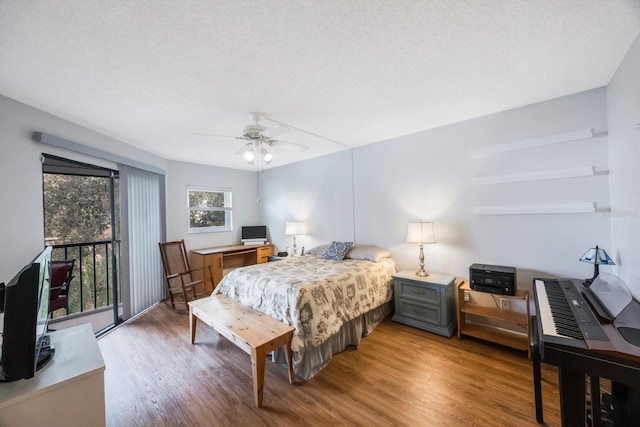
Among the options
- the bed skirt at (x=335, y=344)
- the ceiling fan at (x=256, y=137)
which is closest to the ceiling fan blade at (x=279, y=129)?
the ceiling fan at (x=256, y=137)

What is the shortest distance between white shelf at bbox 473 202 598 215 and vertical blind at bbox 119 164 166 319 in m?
4.51

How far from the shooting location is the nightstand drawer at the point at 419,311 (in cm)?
275

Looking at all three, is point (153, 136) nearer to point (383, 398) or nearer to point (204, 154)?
point (204, 154)

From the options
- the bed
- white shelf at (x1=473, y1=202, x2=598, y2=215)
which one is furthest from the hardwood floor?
white shelf at (x1=473, y1=202, x2=598, y2=215)

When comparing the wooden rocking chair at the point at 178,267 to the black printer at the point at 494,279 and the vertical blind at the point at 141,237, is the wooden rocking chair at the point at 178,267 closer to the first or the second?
the vertical blind at the point at 141,237

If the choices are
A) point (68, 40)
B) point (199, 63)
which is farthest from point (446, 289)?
point (68, 40)

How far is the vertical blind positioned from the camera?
129 inches

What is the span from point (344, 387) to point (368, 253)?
1749 millimetres

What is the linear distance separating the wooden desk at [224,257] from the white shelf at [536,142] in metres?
4.10

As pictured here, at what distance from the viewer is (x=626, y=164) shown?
1.72 metres

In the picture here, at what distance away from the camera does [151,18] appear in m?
1.25

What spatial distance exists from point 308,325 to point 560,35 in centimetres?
271

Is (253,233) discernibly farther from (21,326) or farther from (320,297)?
(21,326)

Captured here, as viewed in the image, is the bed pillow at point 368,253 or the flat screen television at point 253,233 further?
the flat screen television at point 253,233
